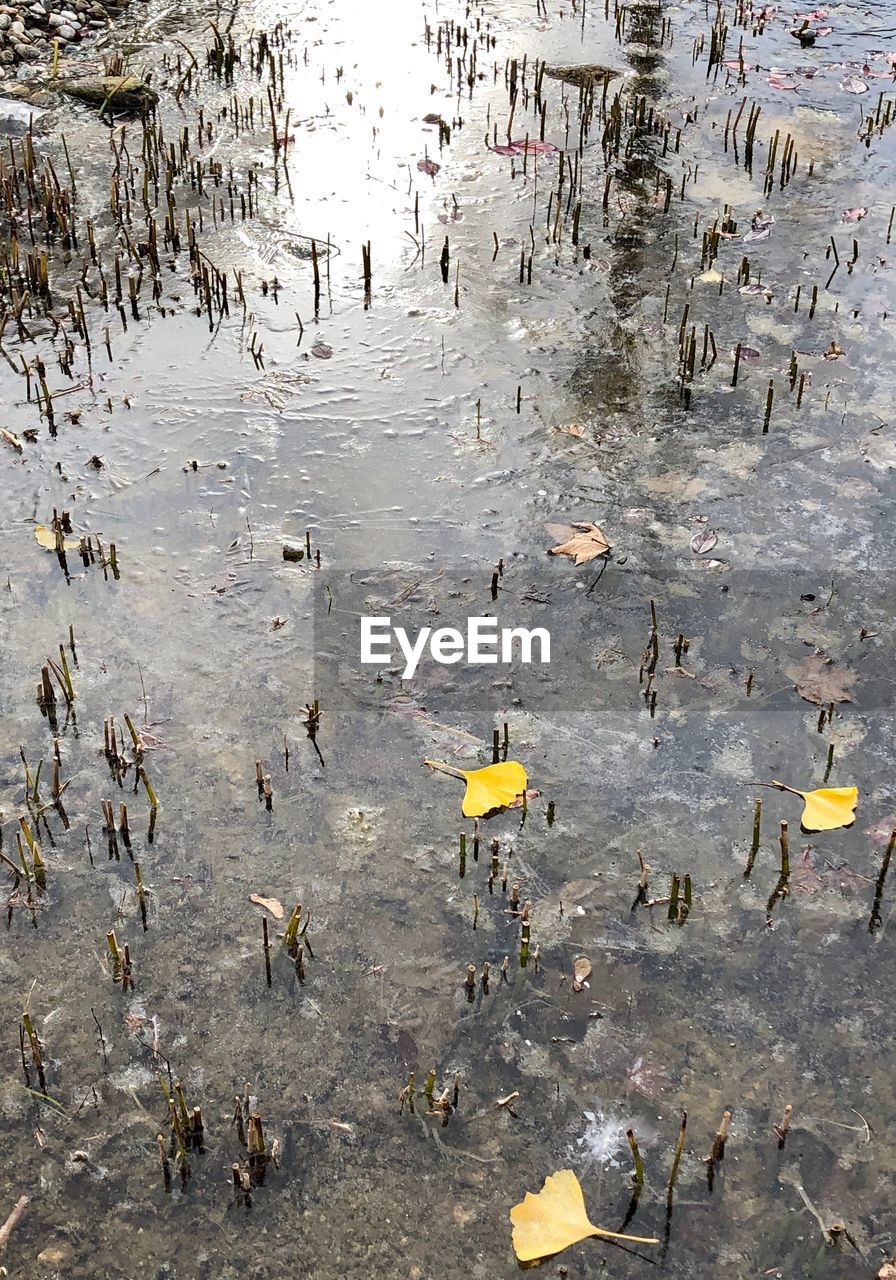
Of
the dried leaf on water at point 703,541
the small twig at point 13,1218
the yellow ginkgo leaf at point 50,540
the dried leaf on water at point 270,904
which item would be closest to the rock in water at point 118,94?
the yellow ginkgo leaf at point 50,540

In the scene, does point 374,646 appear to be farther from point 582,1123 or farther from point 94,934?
point 582,1123

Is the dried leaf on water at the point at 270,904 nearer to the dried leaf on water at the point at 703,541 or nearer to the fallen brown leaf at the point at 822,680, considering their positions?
the fallen brown leaf at the point at 822,680

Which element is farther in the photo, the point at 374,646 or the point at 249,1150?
the point at 374,646

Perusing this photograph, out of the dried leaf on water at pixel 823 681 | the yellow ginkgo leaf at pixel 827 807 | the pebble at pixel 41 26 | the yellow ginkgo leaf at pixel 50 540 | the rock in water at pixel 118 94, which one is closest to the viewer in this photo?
the yellow ginkgo leaf at pixel 827 807

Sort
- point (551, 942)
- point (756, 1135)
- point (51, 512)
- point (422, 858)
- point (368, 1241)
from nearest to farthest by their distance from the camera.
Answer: point (368, 1241) → point (756, 1135) → point (551, 942) → point (422, 858) → point (51, 512)

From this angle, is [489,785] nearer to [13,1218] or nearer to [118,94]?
[13,1218]

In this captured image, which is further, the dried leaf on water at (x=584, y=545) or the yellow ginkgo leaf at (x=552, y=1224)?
the dried leaf on water at (x=584, y=545)

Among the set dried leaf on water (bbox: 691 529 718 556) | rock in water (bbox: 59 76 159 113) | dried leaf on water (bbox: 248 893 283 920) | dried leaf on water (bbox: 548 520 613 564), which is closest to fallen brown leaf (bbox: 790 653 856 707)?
dried leaf on water (bbox: 691 529 718 556)

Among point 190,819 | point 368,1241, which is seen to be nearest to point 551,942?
point 368,1241
